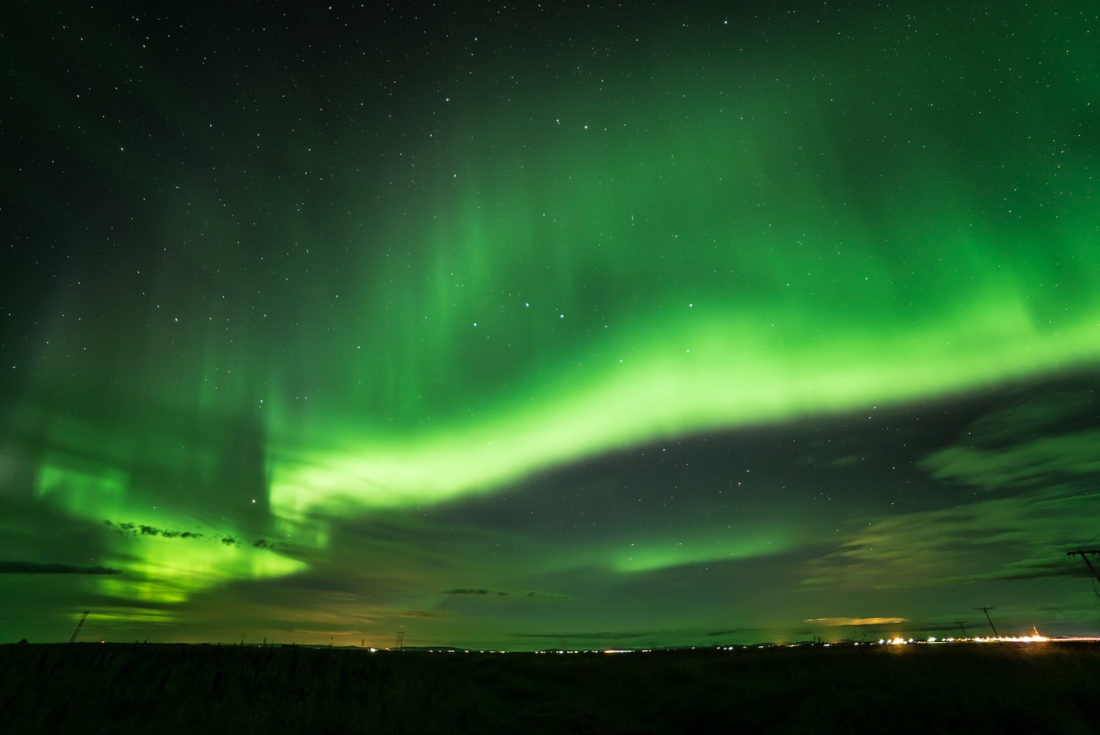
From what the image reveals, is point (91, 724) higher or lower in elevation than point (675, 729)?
higher

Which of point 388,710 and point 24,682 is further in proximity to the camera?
point 24,682

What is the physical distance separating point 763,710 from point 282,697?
2111 cm

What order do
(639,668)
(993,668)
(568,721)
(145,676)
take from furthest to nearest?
(639,668)
(145,676)
(993,668)
(568,721)

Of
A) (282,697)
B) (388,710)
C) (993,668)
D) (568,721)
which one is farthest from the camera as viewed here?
(993,668)

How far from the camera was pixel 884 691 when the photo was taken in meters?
18.7

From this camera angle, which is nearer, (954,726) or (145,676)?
(954,726)

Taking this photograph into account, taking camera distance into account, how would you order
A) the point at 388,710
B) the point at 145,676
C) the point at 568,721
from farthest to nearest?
the point at 145,676 < the point at 568,721 < the point at 388,710

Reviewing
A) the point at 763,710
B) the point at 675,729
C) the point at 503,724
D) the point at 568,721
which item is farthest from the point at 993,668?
the point at 503,724

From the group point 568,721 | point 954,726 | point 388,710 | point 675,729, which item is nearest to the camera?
point 954,726

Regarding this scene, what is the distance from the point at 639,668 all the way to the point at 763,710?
21.0m

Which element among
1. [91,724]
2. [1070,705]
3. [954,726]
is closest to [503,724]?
[91,724]

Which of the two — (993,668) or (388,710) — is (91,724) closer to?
(388,710)

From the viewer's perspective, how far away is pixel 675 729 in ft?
64.7

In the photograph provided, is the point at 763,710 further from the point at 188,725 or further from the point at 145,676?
the point at 145,676
